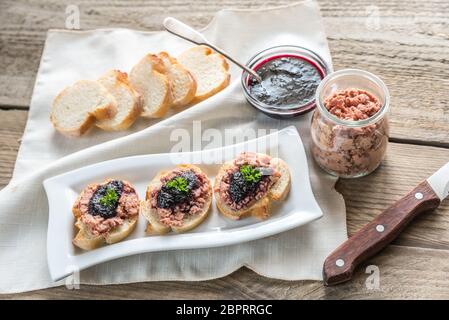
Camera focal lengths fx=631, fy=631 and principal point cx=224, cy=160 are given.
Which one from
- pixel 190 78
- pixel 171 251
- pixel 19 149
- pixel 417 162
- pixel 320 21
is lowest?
pixel 171 251

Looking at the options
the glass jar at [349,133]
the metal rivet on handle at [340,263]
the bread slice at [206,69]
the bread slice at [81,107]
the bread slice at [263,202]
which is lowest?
the metal rivet on handle at [340,263]

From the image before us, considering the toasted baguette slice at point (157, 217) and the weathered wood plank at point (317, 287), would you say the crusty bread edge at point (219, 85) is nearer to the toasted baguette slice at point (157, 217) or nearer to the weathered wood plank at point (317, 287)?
the toasted baguette slice at point (157, 217)

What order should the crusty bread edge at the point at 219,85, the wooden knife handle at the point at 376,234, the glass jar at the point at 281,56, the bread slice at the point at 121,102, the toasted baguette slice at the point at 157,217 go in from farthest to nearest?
1. the crusty bread edge at the point at 219,85
2. the bread slice at the point at 121,102
3. the glass jar at the point at 281,56
4. the toasted baguette slice at the point at 157,217
5. the wooden knife handle at the point at 376,234

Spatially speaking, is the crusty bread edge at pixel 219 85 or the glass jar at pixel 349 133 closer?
the glass jar at pixel 349 133

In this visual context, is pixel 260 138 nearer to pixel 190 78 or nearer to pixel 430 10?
pixel 190 78

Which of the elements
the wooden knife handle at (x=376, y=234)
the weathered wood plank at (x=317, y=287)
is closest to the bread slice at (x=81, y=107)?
the weathered wood plank at (x=317, y=287)

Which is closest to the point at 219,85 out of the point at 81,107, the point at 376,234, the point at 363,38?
the point at 81,107

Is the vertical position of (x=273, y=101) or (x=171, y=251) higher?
(x=273, y=101)

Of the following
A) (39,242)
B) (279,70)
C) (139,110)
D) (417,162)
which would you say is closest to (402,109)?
(417,162)
